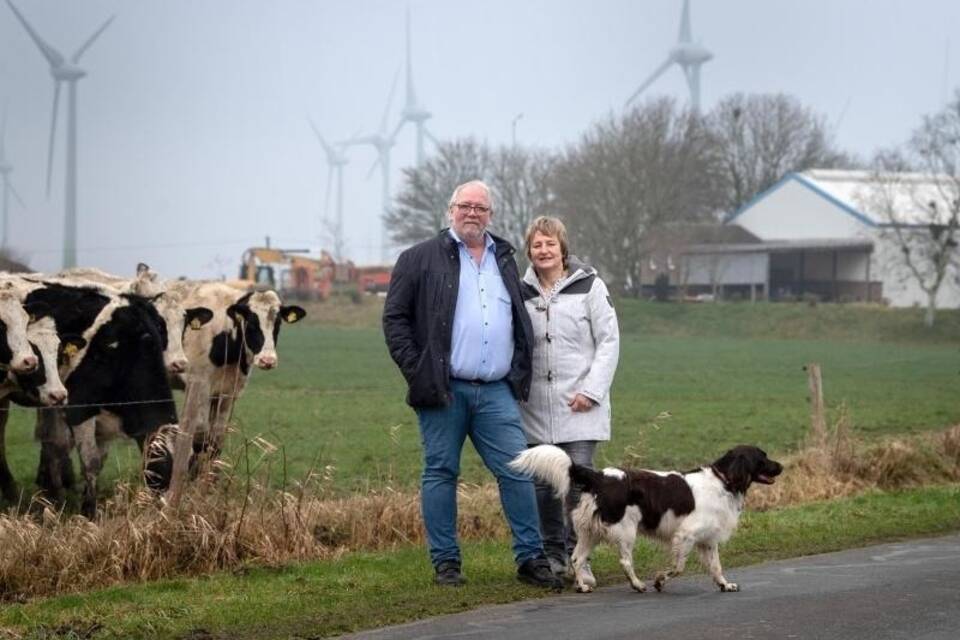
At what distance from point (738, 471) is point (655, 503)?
0.57 meters

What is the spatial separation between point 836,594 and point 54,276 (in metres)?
10.4

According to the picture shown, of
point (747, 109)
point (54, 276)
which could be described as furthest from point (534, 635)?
point (747, 109)

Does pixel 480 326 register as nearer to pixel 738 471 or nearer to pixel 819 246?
pixel 738 471

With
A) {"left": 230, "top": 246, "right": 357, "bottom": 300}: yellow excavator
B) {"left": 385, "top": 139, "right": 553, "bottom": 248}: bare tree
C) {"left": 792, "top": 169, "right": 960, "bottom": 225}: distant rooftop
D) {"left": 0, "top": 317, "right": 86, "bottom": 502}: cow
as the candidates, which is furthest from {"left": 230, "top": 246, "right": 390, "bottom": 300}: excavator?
{"left": 0, "top": 317, "right": 86, "bottom": 502}: cow

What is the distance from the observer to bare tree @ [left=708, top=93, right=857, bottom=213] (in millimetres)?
101812

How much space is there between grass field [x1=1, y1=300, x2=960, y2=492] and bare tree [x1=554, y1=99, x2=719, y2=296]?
14.0m

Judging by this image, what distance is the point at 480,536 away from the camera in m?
11.7

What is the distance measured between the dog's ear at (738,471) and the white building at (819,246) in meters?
71.5

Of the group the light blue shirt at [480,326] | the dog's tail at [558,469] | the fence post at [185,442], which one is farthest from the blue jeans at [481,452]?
the fence post at [185,442]

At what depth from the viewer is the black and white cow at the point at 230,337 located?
1777 cm

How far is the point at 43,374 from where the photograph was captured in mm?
13547

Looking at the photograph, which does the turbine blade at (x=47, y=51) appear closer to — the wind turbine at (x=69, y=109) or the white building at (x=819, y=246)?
the wind turbine at (x=69, y=109)

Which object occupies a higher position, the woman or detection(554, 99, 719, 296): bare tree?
detection(554, 99, 719, 296): bare tree

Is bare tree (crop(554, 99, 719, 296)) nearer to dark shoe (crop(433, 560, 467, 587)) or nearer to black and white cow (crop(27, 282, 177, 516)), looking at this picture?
black and white cow (crop(27, 282, 177, 516))
